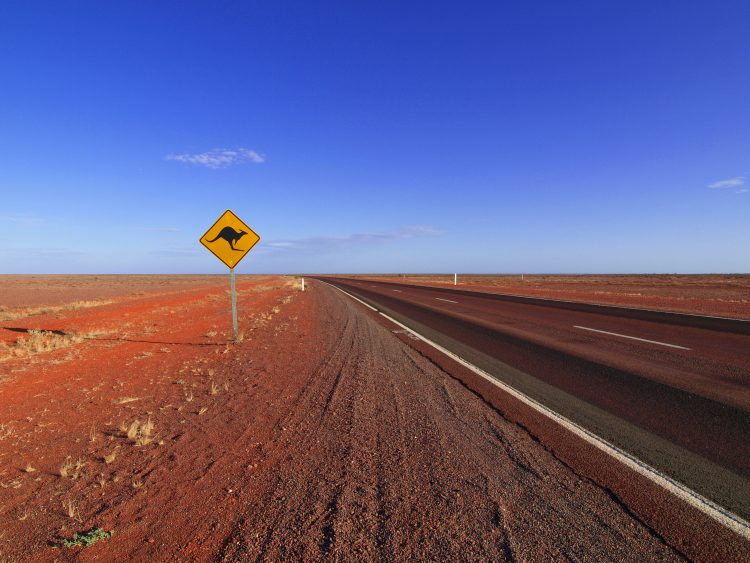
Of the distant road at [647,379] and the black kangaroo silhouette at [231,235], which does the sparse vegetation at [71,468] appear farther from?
the black kangaroo silhouette at [231,235]

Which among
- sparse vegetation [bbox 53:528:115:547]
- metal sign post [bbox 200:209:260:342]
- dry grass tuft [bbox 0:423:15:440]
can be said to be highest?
metal sign post [bbox 200:209:260:342]

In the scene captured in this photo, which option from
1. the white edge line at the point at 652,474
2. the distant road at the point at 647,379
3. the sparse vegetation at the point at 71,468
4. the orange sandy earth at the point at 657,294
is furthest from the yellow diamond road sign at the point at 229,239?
the orange sandy earth at the point at 657,294

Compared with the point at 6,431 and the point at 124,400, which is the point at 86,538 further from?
the point at 124,400

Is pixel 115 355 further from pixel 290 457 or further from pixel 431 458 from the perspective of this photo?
pixel 431 458

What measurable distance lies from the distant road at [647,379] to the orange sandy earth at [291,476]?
0.97 m

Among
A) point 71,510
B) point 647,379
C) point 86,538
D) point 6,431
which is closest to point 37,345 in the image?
point 6,431

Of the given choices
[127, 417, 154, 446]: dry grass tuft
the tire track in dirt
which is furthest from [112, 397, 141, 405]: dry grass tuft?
the tire track in dirt

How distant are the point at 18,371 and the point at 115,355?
1596 mm

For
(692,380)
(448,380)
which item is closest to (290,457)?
(448,380)

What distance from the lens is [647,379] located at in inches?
227

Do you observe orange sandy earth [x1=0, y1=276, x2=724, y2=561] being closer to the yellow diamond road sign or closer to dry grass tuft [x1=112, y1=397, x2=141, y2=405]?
dry grass tuft [x1=112, y1=397, x2=141, y2=405]

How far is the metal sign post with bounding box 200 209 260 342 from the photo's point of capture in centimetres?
894

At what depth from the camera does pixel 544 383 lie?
5684mm

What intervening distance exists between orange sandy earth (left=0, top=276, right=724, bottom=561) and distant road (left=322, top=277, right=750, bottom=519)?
971 mm
